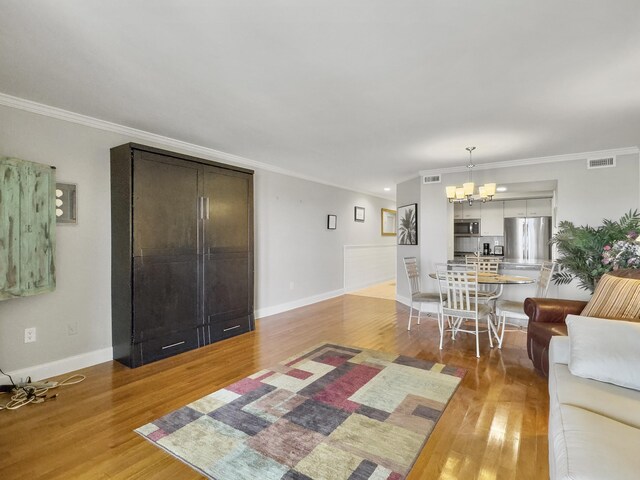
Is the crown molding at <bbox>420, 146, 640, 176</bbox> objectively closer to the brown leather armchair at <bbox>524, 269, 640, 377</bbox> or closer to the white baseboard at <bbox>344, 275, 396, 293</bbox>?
the brown leather armchair at <bbox>524, 269, 640, 377</bbox>

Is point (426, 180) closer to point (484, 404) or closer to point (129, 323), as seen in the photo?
point (484, 404)

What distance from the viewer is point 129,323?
3.21 metres

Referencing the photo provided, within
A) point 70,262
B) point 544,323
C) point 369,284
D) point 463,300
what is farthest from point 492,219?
point 70,262

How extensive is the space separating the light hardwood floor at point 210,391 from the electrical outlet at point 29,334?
1.56 feet

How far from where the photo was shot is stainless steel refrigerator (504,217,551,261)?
6520mm

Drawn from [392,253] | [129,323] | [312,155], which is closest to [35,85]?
[129,323]

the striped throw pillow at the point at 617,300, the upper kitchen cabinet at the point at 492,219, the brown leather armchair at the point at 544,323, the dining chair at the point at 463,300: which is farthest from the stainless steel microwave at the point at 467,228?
the striped throw pillow at the point at 617,300

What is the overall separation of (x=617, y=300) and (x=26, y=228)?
15.2 ft

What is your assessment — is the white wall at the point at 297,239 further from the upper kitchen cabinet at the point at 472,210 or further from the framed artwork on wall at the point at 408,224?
the upper kitchen cabinet at the point at 472,210

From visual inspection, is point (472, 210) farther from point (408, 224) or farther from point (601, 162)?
point (601, 162)

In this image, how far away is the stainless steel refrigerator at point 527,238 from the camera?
6.52 m

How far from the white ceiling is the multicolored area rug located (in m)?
2.40

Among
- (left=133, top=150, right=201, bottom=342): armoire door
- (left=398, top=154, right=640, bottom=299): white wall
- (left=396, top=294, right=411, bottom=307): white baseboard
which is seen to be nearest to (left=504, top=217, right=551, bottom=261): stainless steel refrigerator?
(left=398, top=154, right=640, bottom=299): white wall

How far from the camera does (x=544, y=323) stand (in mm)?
3014
